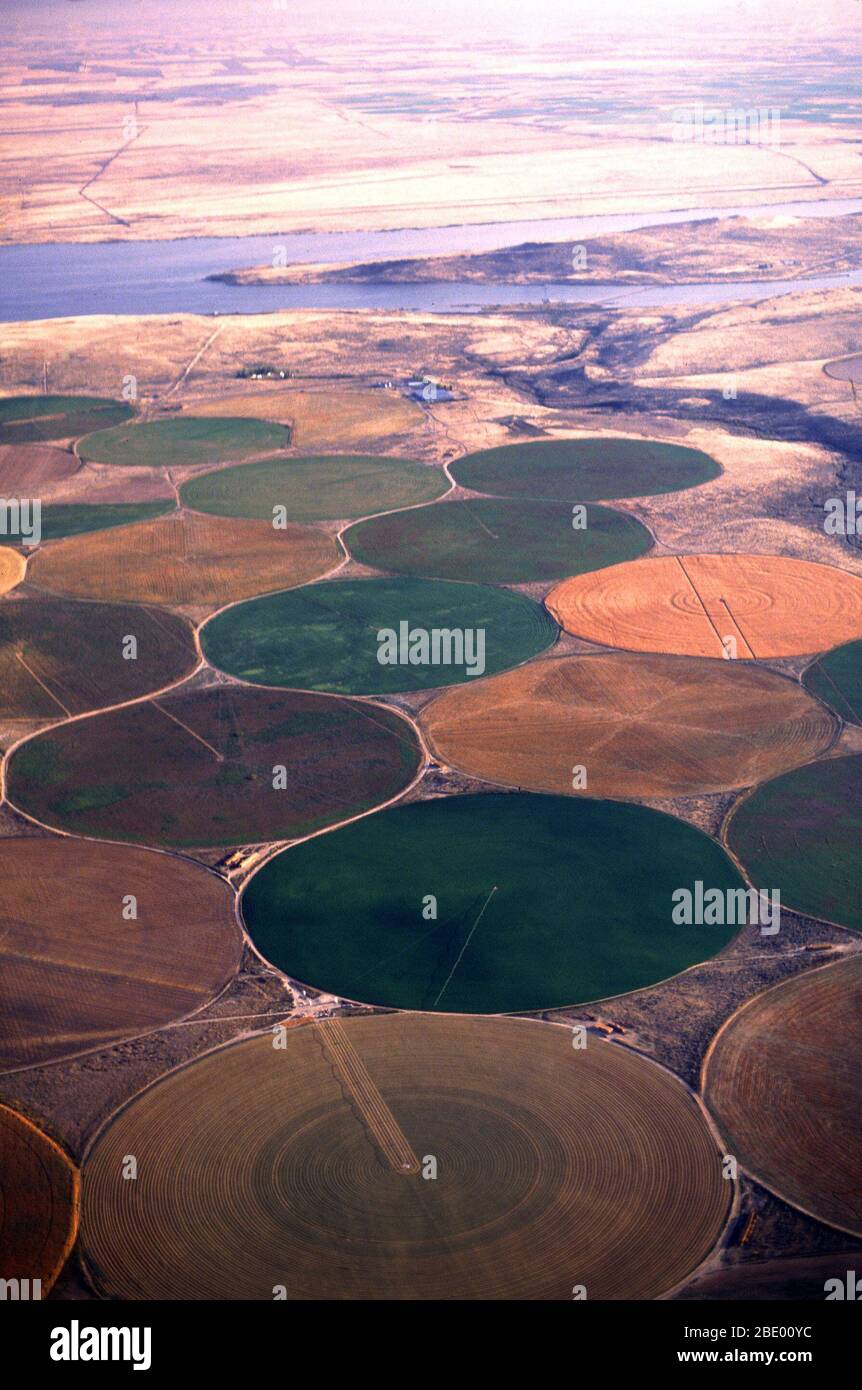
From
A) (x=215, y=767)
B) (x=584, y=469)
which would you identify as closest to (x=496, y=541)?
(x=584, y=469)

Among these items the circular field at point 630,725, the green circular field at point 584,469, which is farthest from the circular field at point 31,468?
the circular field at point 630,725

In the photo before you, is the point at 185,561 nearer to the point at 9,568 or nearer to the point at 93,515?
the point at 9,568

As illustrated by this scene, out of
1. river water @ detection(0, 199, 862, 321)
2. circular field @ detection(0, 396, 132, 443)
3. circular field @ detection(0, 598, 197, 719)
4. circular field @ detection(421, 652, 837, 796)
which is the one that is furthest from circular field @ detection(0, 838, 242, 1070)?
river water @ detection(0, 199, 862, 321)

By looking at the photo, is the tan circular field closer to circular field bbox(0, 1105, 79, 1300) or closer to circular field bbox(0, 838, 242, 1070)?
circular field bbox(0, 838, 242, 1070)

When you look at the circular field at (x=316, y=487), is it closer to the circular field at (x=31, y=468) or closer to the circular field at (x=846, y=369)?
the circular field at (x=31, y=468)

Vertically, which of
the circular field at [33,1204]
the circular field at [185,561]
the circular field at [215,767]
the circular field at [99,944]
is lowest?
the circular field at [33,1204]

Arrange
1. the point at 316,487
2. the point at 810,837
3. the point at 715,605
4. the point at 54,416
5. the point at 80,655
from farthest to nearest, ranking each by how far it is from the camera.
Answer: the point at 54,416 → the point at 316,487 → the point at 715,605 → the point at 80,655 → the point at 810,837
